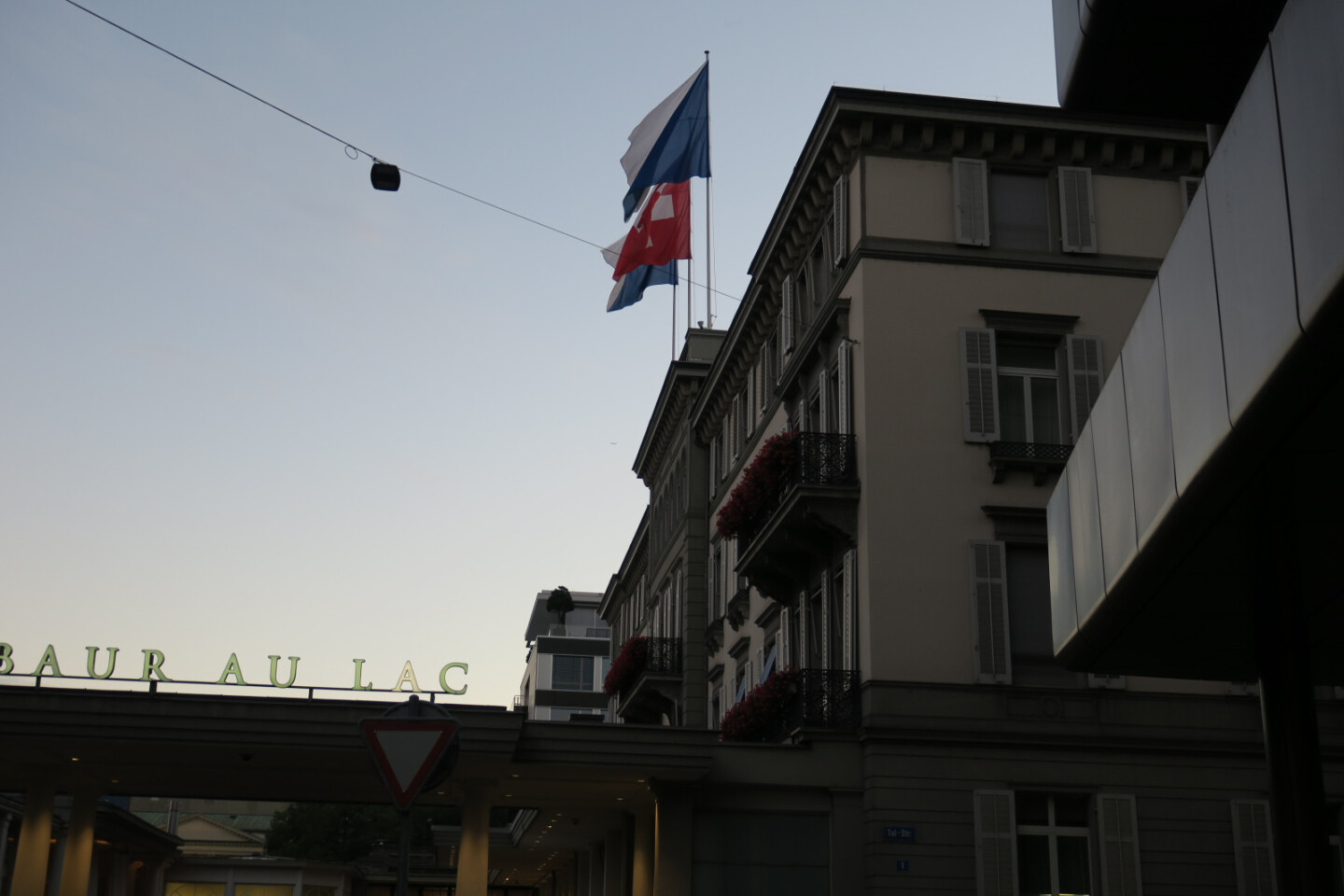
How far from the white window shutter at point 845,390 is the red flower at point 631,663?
52.9ft

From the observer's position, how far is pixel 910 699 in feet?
70.4

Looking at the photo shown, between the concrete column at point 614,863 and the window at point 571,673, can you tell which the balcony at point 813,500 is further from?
the window at point 571,673

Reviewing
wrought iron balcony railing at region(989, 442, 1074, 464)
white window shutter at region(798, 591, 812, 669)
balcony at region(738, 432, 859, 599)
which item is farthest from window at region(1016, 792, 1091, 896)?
wrought iron balcony railing at region(989, 442, 1074, 464)

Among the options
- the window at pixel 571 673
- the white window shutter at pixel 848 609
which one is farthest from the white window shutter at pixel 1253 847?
the window at pixel 571 673

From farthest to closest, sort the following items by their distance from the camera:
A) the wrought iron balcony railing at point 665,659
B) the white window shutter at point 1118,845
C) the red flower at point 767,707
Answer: the wrought iron balcony railing at point 665,659 → the red flower at point 767,707 → the white window shutter at point 1118,845

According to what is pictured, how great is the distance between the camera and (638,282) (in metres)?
32.7

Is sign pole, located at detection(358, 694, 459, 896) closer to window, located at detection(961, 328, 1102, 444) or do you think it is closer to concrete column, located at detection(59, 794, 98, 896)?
window, located at detection(961, 328, 1102, 444)

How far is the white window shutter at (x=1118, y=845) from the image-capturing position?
20812mm

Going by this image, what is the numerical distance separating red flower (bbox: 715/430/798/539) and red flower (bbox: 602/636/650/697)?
1258cm

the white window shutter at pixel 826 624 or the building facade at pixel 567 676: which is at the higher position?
the building facade at pixel 567 676

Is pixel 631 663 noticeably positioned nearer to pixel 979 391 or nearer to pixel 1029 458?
pixel 979 391

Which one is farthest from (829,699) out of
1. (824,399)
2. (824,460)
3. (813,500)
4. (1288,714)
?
(1288,714)

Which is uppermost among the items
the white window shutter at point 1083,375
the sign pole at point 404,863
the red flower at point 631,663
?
the white window shutter at point 1083,375

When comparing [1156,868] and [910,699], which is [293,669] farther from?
[1156,868]
